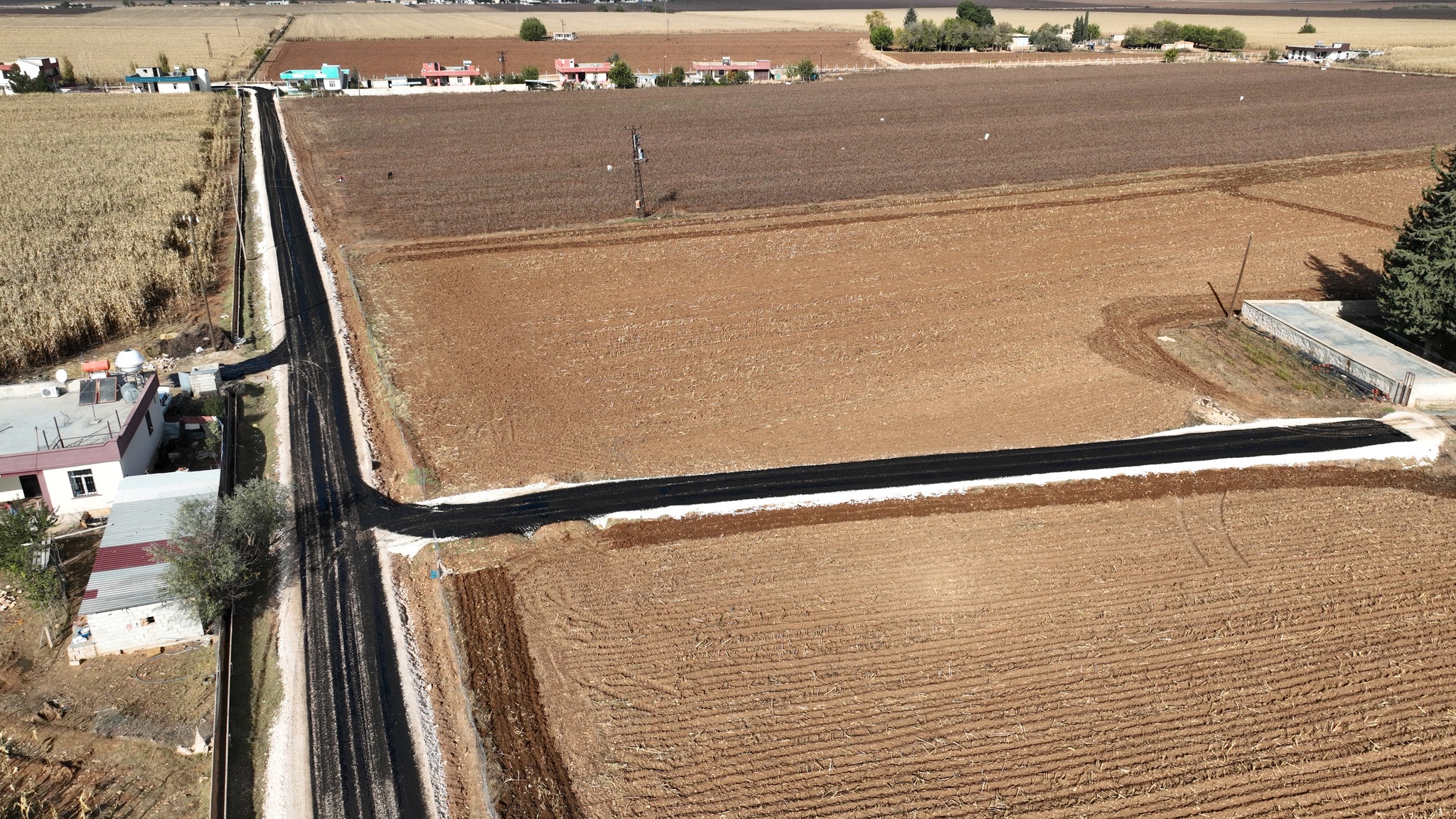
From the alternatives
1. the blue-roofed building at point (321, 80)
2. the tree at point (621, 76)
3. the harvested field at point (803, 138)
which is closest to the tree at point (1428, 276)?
the harvested field at point (803, 138)

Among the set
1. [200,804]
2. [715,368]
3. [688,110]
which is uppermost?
[688,110]

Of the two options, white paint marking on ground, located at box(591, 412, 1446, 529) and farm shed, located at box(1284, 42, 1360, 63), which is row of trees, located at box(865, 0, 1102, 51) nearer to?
farm shed, located at box(1284, 42, 1360, 63)

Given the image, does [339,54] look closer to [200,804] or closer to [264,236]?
[264,236]

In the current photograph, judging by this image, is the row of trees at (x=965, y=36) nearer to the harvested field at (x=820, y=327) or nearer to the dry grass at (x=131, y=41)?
the dry grass at (x=131, y=41)

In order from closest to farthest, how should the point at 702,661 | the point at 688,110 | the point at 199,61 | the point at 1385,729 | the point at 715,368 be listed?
the point at 1385,729
the point at 702,661
the point at 715,368
the point at 688,110
the point at 199,61

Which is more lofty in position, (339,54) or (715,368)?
(339,54)

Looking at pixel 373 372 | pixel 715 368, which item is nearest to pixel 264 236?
pixel 373 372

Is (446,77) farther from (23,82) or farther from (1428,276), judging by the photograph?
(1428,276)
